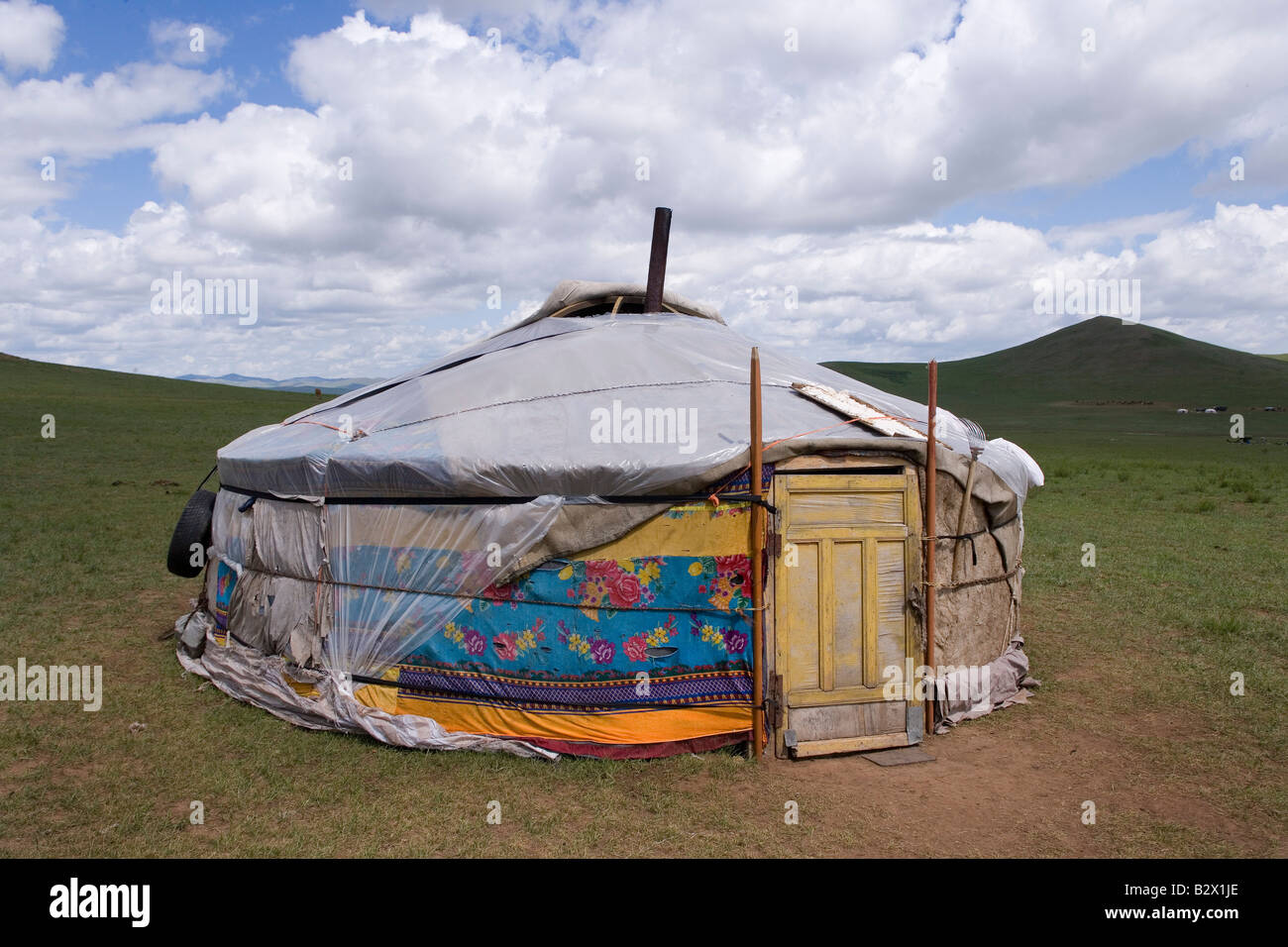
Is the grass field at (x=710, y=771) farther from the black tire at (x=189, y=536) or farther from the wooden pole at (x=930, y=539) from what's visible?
the black tire at (x=189, y=536)

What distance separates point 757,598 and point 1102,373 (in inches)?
2900

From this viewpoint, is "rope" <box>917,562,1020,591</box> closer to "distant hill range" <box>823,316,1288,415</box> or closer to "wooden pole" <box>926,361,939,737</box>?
"wooden pole" <box>926,361,939,737</box>

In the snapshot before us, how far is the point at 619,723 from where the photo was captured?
16.3ft

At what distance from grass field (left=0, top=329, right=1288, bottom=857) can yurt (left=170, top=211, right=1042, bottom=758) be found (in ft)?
0.85

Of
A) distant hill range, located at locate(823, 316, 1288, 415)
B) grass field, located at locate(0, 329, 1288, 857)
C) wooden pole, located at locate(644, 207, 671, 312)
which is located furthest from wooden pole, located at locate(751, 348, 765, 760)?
distant hill range, located at locate(823, 316, 1288, 415)

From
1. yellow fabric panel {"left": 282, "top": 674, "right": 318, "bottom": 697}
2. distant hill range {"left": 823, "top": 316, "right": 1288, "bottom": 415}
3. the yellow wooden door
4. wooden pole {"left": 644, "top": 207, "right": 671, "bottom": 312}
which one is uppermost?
distant hill range {"left": 823, "top": 316, "right": 1288, "bottom": 415}

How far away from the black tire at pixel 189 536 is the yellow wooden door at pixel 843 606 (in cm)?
479

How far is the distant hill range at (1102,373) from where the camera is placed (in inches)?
2319

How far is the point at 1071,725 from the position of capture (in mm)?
5594

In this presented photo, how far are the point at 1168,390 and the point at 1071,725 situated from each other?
210ft

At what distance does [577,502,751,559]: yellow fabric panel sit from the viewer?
4.93m

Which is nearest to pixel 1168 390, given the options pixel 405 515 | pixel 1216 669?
pixel 1216 669

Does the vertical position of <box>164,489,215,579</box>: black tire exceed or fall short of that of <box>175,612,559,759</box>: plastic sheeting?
it exceeds it
